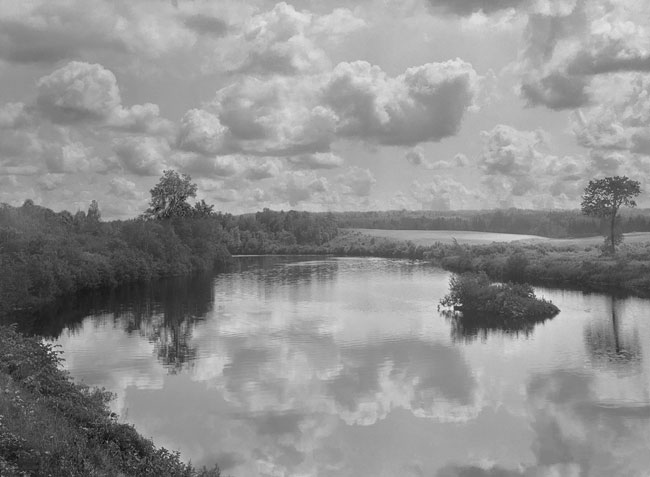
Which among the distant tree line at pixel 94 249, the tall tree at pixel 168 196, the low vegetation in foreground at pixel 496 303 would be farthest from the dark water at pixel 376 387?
the tall tree at pixel 168 196

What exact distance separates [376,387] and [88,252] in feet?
180

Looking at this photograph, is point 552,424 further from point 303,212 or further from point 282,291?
point 303,212

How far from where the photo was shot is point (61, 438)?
1617cm

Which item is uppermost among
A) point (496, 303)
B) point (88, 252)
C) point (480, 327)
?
point (88, 252)

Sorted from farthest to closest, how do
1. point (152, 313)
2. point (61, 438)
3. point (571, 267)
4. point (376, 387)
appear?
1. point (571, 267)
2. point (152, 313)
3. point (376, 387)
4. point (61, 438)

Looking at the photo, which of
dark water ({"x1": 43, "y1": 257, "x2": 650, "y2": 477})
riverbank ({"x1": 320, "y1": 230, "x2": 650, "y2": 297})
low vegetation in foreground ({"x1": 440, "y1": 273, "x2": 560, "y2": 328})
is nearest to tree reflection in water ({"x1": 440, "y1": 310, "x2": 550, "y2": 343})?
low vegetation in foreground ({"x1": 440, "y1": 273, "x2": 560, "y2": 328})

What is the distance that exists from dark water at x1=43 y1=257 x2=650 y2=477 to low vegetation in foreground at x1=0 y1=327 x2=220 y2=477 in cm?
334

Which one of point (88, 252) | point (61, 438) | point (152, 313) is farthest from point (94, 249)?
point (61, 438)

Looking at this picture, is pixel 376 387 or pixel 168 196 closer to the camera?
pixel 376 387

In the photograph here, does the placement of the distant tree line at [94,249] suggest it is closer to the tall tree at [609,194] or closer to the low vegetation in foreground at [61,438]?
the low vegetation in foreground at [61,438]

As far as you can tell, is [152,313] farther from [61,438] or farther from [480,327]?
[61,438]

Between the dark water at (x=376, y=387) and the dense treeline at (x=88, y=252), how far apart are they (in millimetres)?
6129

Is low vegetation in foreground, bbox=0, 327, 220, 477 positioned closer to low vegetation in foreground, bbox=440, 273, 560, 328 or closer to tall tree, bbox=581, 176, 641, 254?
low vegetation in foreground, bbox=440, 273, 560, 328

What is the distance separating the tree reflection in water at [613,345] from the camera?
33.8 meters
